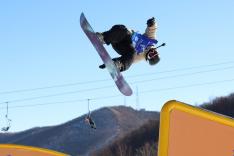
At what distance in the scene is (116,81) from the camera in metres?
13.9

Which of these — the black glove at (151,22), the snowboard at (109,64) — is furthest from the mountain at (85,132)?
the black glove at (151,22)

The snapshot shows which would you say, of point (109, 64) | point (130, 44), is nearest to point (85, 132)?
point (109, 64)

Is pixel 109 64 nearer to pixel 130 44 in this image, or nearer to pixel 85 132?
pixel 130 44

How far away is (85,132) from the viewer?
6368 inches

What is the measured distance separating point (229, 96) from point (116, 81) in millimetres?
93478

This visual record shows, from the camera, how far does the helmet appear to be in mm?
13078

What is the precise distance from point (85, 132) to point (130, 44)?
491ft

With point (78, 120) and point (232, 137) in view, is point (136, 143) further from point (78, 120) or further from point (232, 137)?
point (232, 137)

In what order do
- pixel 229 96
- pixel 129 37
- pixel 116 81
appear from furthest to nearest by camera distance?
pixel 229 96, pixel 116 81, pixel 129 37

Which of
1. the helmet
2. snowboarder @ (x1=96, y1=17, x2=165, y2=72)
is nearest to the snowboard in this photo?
snowboarder @ (x1=96, y1=17, x2=165, y2=72)

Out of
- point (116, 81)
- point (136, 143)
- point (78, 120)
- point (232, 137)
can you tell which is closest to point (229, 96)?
point (136, 143)

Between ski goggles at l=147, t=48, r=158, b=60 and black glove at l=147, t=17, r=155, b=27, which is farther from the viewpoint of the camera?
ski goggles at l=147, t=48, r=158, b=60

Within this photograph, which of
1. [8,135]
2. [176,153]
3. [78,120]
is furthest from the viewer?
[8,135]

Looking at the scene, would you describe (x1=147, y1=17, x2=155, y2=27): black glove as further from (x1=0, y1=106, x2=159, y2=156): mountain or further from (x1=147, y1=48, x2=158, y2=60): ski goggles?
(x1=0, y1=106, x2=159, y2=156): mountain
